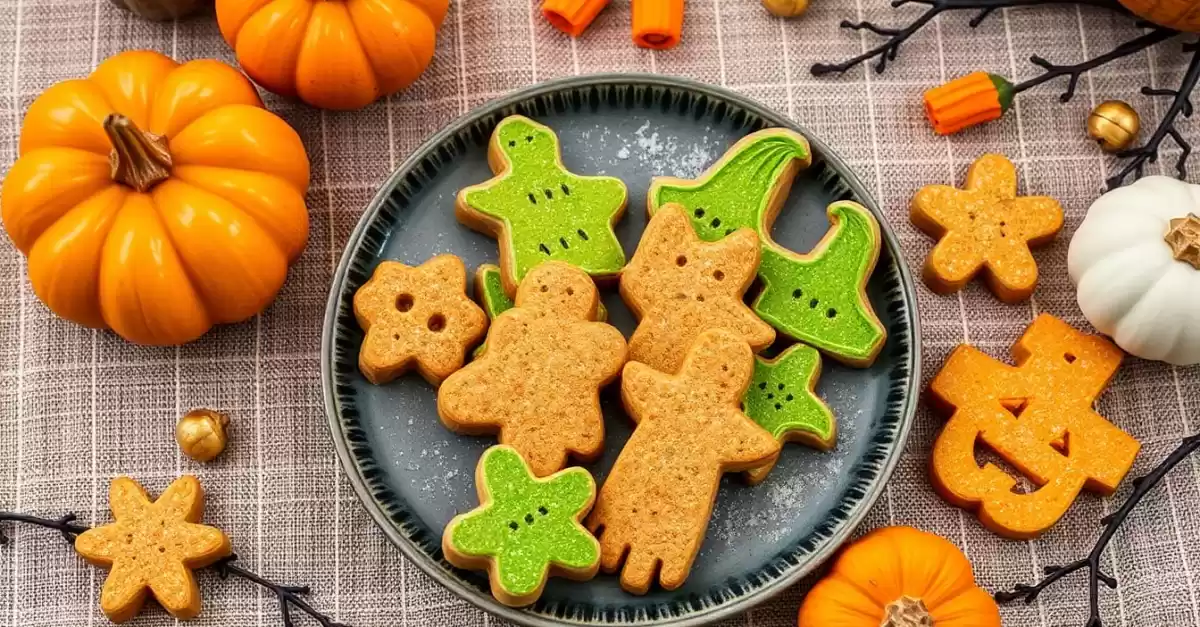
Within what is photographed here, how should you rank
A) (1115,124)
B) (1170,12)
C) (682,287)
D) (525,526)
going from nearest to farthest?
(525,526), (682,287), (1170,12), (1115,124)

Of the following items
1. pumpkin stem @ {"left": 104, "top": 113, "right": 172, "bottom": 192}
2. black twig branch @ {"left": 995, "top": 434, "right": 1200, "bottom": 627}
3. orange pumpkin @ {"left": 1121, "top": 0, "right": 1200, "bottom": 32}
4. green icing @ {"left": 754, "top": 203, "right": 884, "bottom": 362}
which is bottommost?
black twig branch @ {"left": 995, "top": 434, "right": 1200, "bottom": 627}

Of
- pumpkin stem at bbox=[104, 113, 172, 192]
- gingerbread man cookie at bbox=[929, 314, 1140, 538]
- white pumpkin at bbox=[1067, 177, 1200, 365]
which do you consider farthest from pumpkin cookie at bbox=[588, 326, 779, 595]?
pumpkin stem at bbox=[104, 113, 172, 192]

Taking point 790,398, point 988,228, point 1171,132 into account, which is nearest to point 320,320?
point 790,398

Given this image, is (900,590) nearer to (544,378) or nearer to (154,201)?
(544,378)

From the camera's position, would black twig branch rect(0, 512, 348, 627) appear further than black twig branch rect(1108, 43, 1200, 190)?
No

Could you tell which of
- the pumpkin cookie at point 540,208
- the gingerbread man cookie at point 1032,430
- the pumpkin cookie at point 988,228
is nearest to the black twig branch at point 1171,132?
the pumpkin cookie at point 988,228

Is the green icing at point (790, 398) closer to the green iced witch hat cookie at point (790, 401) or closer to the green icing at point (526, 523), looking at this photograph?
the green iced witch hat cookie at point (790, 401)

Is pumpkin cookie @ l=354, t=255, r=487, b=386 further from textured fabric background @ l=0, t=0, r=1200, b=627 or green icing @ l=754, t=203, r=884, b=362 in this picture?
Answer: green icing @ l=754, t=203, r=884, b=362
